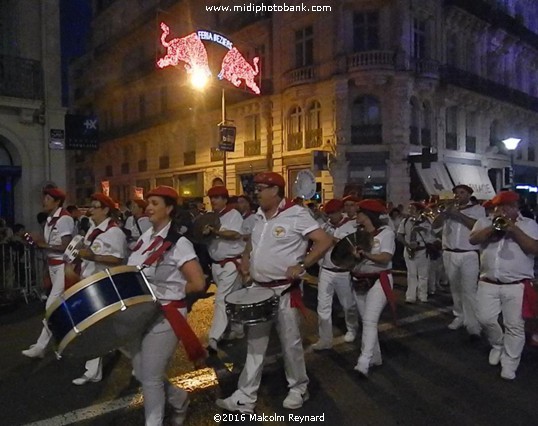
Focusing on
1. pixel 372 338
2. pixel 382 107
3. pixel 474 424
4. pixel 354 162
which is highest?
pixel 382 107

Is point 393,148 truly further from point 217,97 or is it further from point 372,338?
point 372,338

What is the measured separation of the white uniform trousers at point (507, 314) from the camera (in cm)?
523

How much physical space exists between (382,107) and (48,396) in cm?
2057

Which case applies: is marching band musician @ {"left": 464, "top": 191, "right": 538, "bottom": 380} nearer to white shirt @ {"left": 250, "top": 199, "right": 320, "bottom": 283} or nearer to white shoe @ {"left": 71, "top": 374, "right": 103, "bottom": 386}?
white shirt @ {"left": 250, "top": 199, "right": 320, "bottom": 283}

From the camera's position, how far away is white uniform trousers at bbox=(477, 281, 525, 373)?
17.2 ft

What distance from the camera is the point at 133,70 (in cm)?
3888

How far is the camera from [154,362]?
3615 millimetres

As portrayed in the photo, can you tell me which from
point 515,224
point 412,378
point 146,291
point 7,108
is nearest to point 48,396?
point 146,291

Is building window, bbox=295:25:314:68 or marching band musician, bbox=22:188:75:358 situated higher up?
building window, bbox=295:25:314:68

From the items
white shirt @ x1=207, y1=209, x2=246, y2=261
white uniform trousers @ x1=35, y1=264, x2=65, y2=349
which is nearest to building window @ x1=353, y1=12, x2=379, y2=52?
white shirt @ x1=207, y1=209, x2=246, y2=261

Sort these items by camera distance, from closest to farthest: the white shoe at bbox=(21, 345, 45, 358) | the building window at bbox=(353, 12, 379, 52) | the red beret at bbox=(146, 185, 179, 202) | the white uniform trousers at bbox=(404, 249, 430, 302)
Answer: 1. the red beret at bbox=(146, 185, 179, 202)
2. the white shoe at bbox=(21, 345, 45, 358)
3. the white uniform trousers at bbox=(404, 249, 430, 302)
4. the building window at bbox=(353, 12, 379, 52)

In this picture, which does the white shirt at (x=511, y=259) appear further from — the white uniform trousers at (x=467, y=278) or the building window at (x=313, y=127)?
the building window at (x=313, y=127)

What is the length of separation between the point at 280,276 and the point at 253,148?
76.0 feet

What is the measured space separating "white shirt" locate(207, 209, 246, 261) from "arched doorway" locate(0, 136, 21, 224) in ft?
25.4
